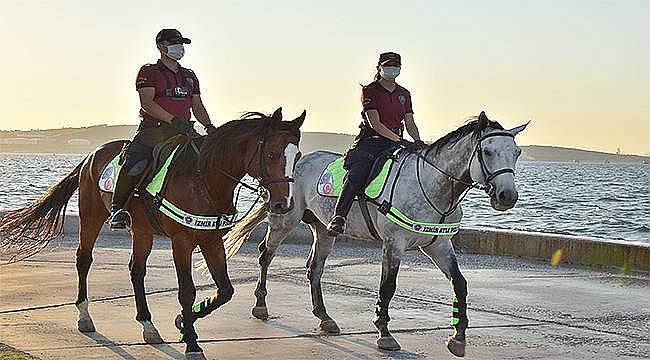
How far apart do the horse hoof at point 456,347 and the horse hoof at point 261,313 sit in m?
2.46

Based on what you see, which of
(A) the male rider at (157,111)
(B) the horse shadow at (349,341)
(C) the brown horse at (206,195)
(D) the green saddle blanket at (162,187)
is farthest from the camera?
(A) the male rider at (157,111)

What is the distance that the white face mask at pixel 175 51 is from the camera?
10438mm

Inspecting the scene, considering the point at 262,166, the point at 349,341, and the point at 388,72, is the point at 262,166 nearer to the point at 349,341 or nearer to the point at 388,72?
the point at 349,341

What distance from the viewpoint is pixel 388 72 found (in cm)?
1150

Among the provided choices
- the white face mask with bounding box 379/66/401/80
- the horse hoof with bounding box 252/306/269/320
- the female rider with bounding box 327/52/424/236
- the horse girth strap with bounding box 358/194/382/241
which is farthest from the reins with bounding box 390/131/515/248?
the horse hoof with bounding box 252/306/269/320

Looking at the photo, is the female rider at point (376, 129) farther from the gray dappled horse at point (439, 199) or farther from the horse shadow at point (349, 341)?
the horse shadow at point (349, 341)

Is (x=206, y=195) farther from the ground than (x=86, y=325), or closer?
farther from the ground

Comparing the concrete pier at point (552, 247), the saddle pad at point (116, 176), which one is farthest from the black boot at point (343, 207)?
the concrete pier at point (552, 247)

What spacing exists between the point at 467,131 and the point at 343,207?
1.58 meters

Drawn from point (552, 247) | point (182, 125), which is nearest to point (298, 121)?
point (182, 125)

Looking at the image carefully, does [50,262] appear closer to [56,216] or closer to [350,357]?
[56,216]

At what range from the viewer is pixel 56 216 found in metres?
12.2

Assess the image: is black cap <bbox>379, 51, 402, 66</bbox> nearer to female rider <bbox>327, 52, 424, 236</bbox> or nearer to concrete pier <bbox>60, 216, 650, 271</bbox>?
female rider <bbox>327, 52, 424, 236</bbox>

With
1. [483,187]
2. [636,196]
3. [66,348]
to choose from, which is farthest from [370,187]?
[636,196]
